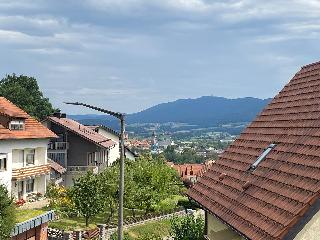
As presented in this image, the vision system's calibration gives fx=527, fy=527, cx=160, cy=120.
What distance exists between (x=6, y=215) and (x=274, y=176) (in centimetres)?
1345

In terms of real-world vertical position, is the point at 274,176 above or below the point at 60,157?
above

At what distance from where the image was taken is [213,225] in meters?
17.4

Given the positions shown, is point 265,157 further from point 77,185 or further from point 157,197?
point 157,197

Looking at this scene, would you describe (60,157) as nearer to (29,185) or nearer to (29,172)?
(29,185)

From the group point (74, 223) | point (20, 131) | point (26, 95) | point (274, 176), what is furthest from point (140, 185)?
point (26, 95)

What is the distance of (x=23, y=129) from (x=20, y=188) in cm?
527

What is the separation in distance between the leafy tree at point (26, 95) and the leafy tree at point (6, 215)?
64.9 meters

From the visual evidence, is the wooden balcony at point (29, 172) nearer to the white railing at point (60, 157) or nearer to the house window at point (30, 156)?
the house window at point (30, 156)

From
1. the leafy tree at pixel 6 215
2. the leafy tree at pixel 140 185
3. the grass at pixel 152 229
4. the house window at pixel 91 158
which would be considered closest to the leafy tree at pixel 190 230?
the leafy tree at pixel 6 215

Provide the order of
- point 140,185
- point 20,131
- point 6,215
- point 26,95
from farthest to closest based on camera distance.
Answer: point 26,95
point 140,185
point 20,131
point 6,215

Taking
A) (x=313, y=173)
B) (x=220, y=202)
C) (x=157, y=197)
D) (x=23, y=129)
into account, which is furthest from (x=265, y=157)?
(x=23, y=129)

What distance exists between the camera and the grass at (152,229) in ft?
122

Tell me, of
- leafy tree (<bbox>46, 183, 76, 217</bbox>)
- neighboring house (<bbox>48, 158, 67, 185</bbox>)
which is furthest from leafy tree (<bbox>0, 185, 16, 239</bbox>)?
neighboring house (<bbox>48, 158, 67, 185</bbox>)

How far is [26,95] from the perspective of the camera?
91.1 metres
